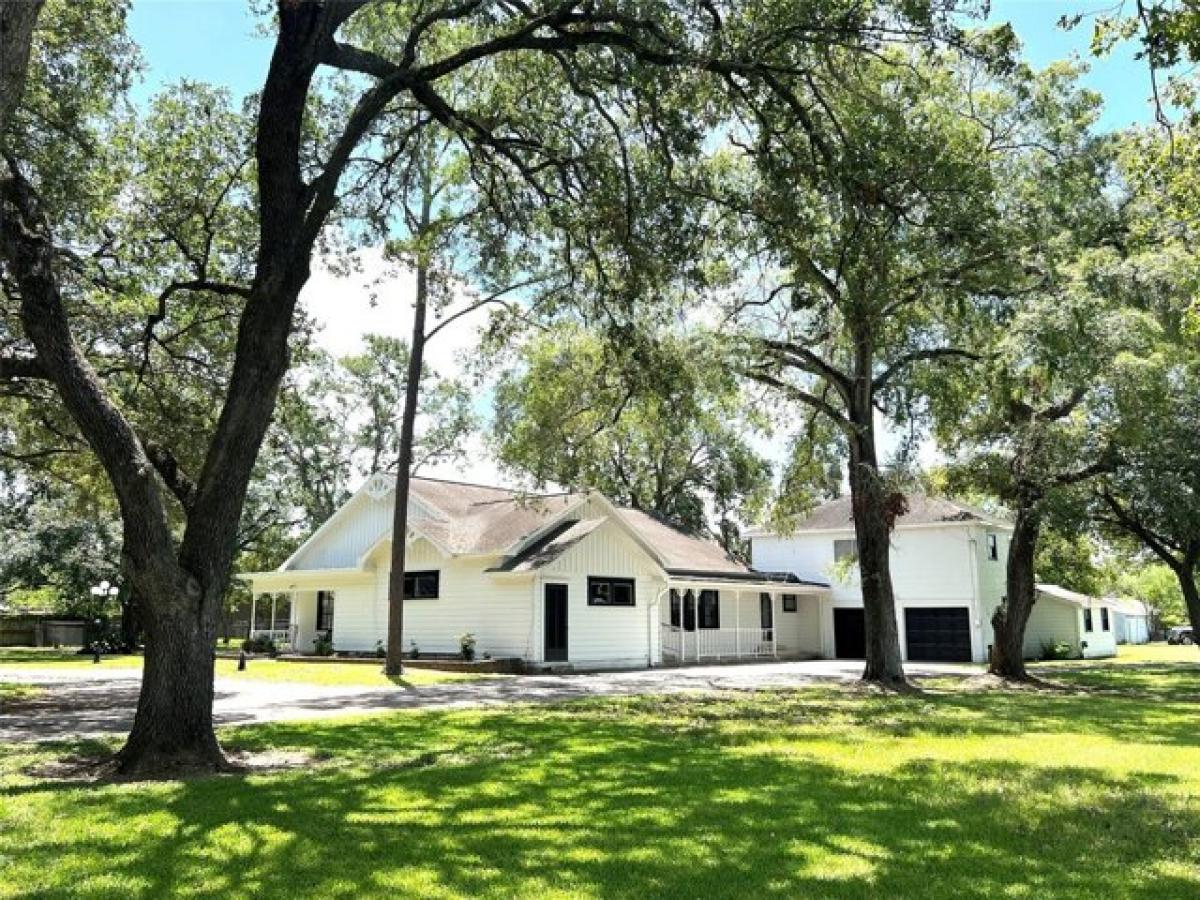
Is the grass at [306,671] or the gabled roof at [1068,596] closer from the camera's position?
the grass at [306,671]

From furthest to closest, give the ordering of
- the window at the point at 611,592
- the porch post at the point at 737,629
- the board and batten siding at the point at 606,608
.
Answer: the porch post at the point at 737,629 < the window at the point at 611,592 < the board and batten siding at the point at 606,608

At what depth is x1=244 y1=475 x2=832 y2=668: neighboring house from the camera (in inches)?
1037

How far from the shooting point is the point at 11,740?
11188 millimetres

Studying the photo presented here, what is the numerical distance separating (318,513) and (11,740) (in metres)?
40.2

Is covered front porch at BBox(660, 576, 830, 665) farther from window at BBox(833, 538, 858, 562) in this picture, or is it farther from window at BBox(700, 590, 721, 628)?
window at BBox(833, 538, 858, 562)

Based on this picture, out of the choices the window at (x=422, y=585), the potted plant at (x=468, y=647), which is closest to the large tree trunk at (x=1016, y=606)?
the potted plant at (x=468, y=647)

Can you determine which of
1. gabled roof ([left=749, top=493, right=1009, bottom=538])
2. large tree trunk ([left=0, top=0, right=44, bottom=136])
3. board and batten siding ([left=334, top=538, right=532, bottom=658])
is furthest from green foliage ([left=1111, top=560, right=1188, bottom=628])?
large tree trunk ([left=0, top=0, right=44, bottom=136])

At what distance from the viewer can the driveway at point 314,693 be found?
1349cm

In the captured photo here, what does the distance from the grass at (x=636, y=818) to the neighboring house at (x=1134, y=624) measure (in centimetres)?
6020

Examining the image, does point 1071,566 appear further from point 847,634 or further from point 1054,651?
point 847,634

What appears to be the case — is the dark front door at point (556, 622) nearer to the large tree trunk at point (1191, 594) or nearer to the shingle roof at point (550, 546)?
the shingle roof at point (550, 546)

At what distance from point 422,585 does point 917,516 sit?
18.8 m

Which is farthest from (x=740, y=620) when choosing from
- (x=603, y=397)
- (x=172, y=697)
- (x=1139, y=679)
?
(x=172, y=697)

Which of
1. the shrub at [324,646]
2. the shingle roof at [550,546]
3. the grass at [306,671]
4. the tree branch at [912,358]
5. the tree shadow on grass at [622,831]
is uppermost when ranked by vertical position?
the tree branch at [912,358]
